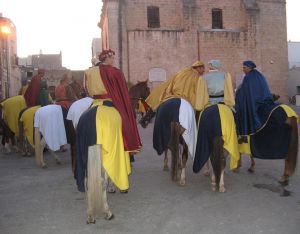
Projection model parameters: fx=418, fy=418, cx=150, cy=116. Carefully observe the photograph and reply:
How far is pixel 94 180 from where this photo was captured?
5.01 m

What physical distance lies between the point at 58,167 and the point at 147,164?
1989 millimetres

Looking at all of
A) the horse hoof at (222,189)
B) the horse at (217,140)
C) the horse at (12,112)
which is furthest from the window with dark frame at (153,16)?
the horse hoof at (222,189)

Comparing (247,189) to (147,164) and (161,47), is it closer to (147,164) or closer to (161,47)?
(147,164)

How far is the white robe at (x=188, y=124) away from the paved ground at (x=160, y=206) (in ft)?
2.27

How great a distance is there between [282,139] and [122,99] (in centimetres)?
284

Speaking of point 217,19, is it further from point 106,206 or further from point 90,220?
point 90,220

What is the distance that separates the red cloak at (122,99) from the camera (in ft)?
17.7

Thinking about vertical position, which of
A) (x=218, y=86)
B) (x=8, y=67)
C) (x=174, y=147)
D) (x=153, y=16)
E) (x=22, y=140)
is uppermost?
(x=153, y=16)

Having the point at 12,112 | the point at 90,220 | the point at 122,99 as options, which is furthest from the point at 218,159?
the point at 12,112

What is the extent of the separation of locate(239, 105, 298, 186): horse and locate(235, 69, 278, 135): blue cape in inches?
5.2

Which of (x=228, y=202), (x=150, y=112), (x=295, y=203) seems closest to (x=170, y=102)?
(x=150, y=112)

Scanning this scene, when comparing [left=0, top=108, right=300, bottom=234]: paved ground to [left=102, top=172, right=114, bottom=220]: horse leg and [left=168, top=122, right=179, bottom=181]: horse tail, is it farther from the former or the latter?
[left=168, top=122, right=179, bottom=181]: horse tail

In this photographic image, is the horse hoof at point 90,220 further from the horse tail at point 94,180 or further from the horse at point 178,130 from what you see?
the horse at point 178,130

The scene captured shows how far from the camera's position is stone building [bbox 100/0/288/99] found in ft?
96.7
